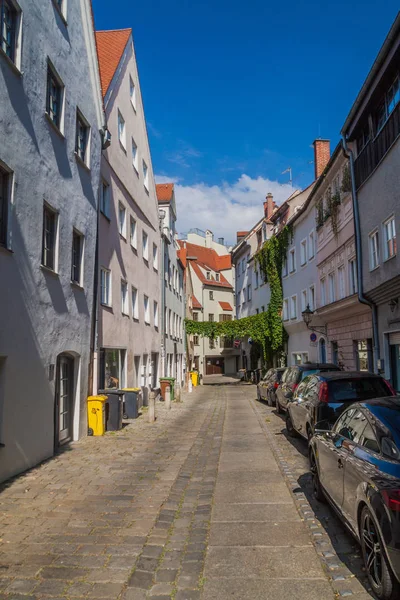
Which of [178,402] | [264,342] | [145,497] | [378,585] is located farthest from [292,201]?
[378,585]

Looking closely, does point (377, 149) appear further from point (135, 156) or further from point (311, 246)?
point (311, 246)

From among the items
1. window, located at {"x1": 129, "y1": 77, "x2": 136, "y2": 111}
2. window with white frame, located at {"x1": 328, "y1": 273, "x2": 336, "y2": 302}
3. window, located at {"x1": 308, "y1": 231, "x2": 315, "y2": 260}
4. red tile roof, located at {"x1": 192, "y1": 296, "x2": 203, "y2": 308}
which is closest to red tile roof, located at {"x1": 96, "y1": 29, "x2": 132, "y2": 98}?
window, located at {"x1": 129, "y1": 77, "x2": 136, "y2": 111}

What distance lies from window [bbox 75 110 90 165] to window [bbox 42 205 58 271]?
232 centimetres

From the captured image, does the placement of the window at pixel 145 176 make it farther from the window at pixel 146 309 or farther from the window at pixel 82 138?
the window at pixel 82 138

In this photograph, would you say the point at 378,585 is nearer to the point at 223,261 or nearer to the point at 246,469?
the point at 246,469

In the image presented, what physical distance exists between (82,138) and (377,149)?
28.9ft

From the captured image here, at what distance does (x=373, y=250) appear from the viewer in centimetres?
1661

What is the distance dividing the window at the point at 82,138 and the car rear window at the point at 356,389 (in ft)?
26.0

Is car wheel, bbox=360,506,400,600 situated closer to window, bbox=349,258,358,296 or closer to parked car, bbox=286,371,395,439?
parked car, bbox=286,371,395,439

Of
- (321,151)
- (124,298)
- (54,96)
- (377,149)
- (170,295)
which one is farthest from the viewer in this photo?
(170,295)

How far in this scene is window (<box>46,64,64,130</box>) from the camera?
10508 mm

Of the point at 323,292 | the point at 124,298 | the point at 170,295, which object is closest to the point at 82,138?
the point at 124,298

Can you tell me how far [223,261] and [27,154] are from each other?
6620 cm

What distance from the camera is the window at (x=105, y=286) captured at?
53.1 feet
